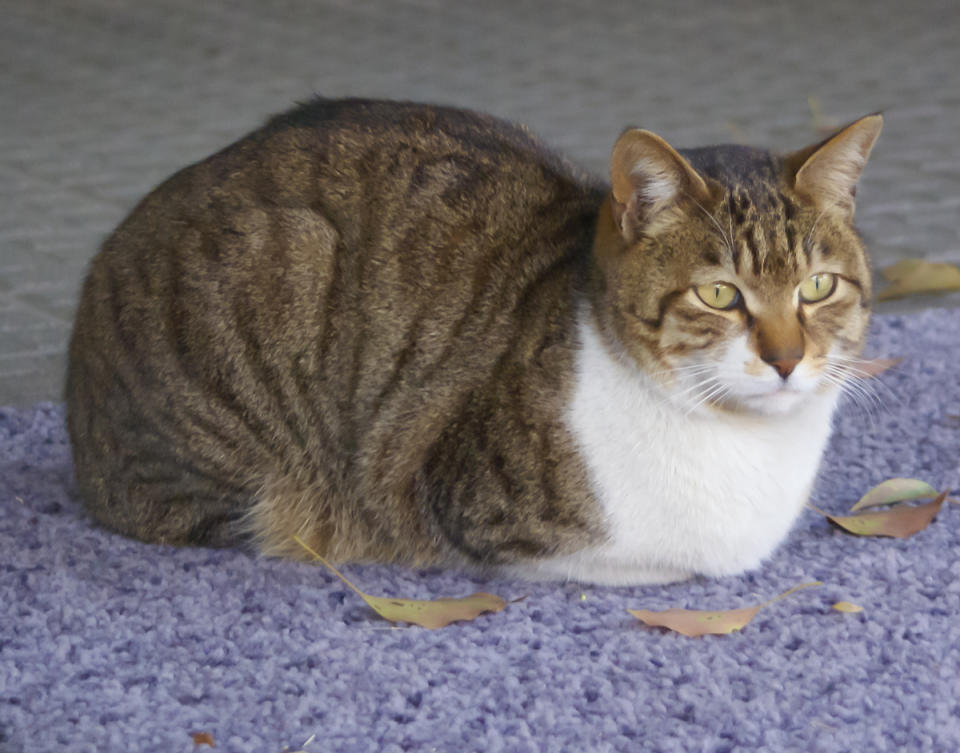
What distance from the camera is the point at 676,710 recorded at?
2.06m

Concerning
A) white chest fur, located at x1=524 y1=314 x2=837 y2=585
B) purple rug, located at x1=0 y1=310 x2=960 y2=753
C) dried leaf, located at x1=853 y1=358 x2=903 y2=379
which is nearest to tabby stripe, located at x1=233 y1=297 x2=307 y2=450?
purple rug, located at x1=0 y1=310 x2=960 y2=753

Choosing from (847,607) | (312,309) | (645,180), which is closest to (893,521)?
(847,607)

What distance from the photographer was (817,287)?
2.21 m

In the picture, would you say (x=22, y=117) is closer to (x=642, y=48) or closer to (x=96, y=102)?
(x=96, y=102)

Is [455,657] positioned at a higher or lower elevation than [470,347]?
lower

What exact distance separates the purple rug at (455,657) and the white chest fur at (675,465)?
13 cm

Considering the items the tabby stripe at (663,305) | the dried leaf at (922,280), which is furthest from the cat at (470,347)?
the dried leaf at (922,280)

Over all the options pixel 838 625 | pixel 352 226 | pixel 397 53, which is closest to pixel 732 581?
A: pixel 838 625

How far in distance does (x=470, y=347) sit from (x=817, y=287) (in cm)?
68

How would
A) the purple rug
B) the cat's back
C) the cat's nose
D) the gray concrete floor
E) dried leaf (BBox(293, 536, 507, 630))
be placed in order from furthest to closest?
the gray concrete floor, the cat's back, dried leaf (BBox(293, 536, 507, 630)), the cat's nose, the purple rug

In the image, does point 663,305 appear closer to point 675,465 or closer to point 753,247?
point 753,247

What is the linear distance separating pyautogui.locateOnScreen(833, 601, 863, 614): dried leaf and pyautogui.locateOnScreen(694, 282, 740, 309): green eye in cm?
64

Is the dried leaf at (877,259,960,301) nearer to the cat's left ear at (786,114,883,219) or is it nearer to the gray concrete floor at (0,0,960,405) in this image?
the gray concrete floor at (0,0,960,405)

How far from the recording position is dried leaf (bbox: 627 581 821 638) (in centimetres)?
226
